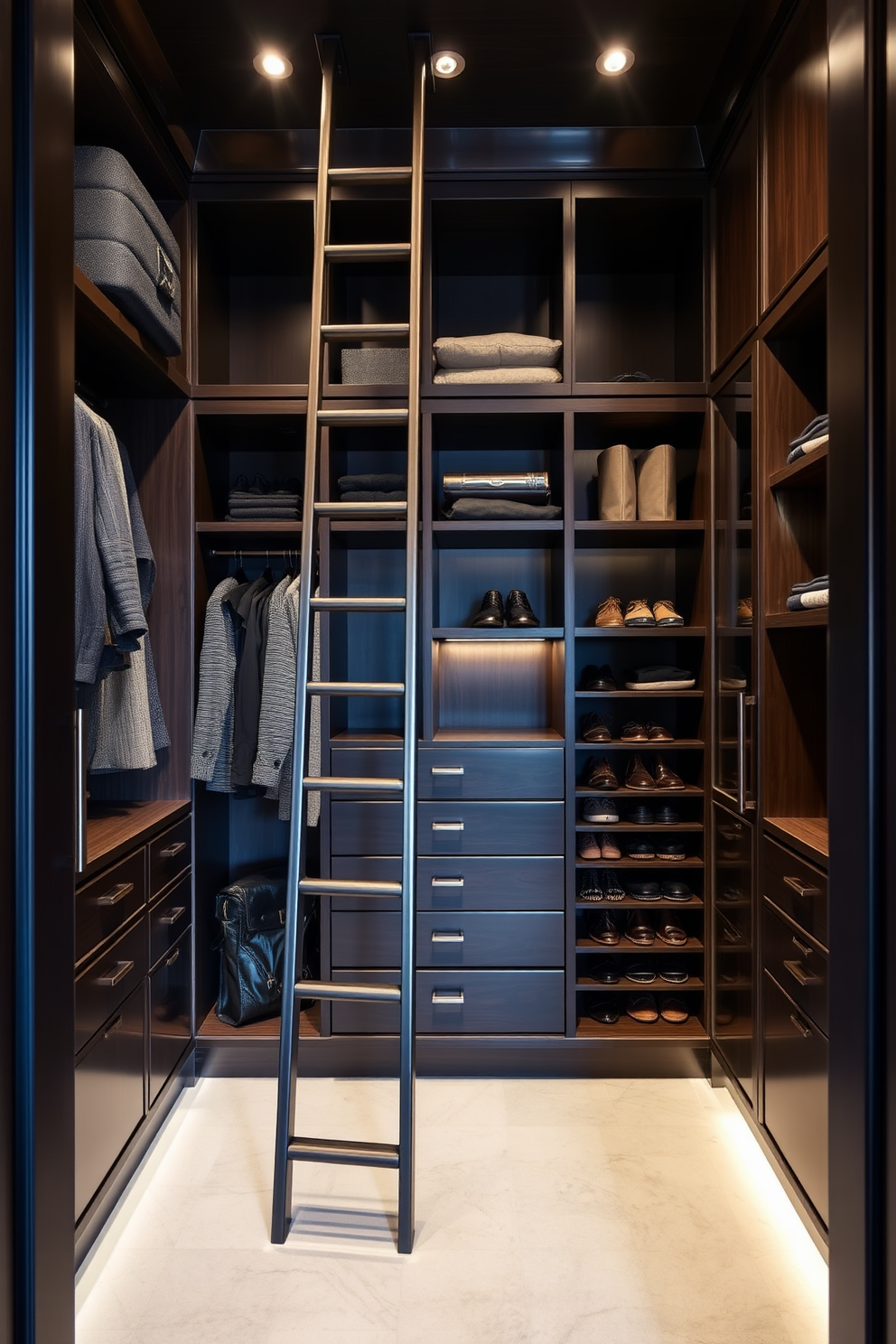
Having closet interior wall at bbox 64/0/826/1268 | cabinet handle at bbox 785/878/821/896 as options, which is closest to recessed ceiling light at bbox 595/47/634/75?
closet interior wall at bbox 64/0/826/1268

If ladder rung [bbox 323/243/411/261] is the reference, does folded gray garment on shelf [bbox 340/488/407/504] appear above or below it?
below

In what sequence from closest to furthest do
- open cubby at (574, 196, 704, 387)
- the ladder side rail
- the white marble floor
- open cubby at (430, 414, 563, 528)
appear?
1. the white marble floor
2. the ladder side rail
3. open cubby at (430, 414, 563, 528)
4. open cubby at (574, 196, 704, 387)

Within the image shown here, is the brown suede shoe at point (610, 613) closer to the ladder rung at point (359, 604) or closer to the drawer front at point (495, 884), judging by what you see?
the drawer front at point (495, 884)

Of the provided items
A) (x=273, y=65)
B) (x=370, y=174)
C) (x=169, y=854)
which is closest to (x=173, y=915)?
(x=169, y=854)

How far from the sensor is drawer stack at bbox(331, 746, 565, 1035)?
2.60 metres

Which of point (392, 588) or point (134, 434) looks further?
point (392, 588)

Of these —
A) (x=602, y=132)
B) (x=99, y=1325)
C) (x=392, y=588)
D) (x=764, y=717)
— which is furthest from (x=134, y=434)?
(x=99, y=1325)

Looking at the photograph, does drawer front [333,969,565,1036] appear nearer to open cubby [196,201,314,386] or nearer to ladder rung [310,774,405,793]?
ladder rung [310,774,405,793]

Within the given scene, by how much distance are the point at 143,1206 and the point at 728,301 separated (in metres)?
2.81

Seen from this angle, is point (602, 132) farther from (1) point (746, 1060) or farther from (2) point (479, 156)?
(1) point (746, 1060)

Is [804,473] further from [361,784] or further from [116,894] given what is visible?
[116,894]

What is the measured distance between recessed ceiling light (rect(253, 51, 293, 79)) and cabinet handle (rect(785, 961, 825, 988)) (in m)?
2.62

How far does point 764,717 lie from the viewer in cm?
213

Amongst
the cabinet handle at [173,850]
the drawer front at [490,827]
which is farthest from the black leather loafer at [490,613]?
the cabinet handle at [173,850]
